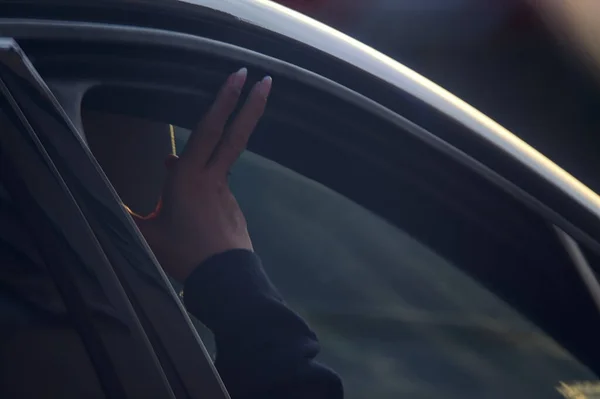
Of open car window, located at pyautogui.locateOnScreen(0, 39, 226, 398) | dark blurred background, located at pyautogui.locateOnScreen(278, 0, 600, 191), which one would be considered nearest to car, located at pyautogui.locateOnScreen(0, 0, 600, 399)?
open car window, located at pyautogui.locateOnScreen(0, 39, 226, 398)

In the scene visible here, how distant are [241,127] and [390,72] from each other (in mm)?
370

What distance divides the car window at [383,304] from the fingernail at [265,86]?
131 mm

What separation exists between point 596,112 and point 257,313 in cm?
678

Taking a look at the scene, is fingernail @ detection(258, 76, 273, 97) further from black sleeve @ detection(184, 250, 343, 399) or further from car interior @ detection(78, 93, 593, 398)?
black sleeve @ detection(184, 250, 343, 399)

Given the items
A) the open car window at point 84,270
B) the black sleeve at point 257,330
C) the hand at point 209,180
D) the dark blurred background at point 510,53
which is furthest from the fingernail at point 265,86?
the dark blurred background at point 510,53

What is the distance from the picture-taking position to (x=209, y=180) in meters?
1.54

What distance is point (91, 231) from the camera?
1.16 metres

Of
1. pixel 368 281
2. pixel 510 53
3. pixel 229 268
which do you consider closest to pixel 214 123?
pixel 229 268

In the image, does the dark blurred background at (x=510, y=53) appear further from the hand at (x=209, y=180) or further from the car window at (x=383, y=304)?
the hand at (x=209, y=180)

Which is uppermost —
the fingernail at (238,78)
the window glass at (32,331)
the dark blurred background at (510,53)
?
the dark blurred background at (510,53)

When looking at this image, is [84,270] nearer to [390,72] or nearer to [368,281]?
[368,281]

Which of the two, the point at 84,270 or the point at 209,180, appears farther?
the point at 209,180

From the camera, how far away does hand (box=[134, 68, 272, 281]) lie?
4.95 feet

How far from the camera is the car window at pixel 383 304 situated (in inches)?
62.6
